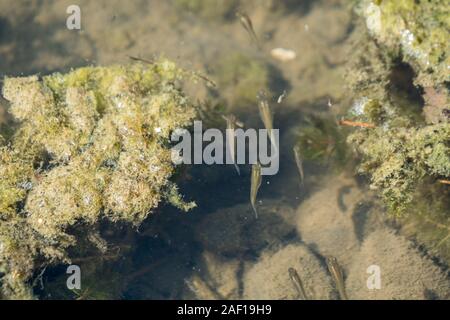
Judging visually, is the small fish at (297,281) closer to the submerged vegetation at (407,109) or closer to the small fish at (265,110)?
the submerged vegetation at (407,109)

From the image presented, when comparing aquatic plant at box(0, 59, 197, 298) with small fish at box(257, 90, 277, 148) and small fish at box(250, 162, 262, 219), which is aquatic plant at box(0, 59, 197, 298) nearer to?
small fish at box(250, 162, 262, 219)

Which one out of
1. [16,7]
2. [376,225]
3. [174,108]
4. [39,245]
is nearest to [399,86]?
[376,225]

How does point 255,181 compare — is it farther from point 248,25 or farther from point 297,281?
point 248,25

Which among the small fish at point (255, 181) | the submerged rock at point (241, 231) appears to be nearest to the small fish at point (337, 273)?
the submerged rock at point (241, 231)

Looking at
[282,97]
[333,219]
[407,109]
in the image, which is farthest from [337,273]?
[282,97]

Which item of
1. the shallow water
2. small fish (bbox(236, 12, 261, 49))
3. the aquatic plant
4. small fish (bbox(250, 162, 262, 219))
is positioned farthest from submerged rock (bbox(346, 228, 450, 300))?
small fish (bbox(236, 12, 261, 49))

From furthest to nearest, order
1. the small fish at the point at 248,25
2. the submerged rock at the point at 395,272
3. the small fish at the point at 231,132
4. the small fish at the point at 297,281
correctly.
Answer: the small fish at the point at 248,25
the small fish at the point at 231,132
the small fish at the point at 297,281
the submerged rock at the point at 395,272
